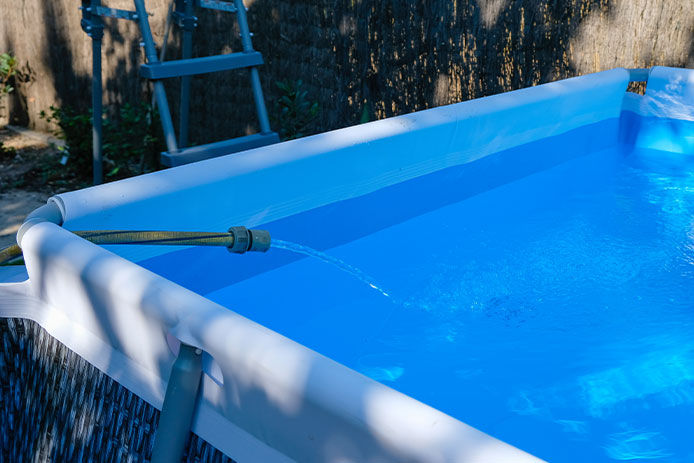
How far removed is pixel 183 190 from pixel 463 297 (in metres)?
0.84

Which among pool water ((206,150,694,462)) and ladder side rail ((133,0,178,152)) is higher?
ladder side rail ((133,0,178,152))

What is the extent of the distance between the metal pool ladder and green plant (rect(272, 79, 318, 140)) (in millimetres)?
775

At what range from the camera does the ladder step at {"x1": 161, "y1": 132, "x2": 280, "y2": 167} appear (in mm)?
2400

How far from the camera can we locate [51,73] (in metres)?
5.24

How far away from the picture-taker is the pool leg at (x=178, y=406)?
945 millimetres

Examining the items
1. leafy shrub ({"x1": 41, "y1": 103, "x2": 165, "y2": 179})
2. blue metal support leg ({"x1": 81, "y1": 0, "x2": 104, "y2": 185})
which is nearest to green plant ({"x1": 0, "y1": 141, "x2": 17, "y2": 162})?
leafy shrub ({"x1": 41, "y1": 103, "x2": 165, "y2": 179})

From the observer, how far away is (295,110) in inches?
152

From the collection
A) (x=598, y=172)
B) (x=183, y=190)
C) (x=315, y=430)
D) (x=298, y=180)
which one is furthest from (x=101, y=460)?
(x=598, y=172)

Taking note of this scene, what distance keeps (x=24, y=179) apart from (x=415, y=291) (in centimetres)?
314

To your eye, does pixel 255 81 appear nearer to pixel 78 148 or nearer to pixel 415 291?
pixel 415 291

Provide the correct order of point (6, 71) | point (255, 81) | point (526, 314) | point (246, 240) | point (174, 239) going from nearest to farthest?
1. point (174, 239)
2. point (246, 240)
3. point (526, 314)
4. point (255, 81)
5. point (6, 71)

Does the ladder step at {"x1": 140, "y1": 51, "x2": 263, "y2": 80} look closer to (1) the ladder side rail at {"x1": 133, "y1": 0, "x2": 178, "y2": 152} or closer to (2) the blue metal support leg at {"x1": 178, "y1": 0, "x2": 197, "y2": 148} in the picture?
(1) the ladder side rail at {"x1": 133, "y1": 0, "x2": 178, "y2": 152}

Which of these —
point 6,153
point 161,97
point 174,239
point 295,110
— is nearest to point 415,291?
point 174,239

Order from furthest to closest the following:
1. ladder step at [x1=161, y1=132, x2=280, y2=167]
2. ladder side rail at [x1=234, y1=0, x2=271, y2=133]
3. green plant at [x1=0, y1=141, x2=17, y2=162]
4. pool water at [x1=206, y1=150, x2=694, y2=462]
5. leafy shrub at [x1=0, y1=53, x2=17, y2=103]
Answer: leafy shrub at [x1=0, y1=53, x2=17, y2=103]
green plant at [x1=0, y1=141, x2=17, y2=162]
ladder side rail at [x1=234, y1=0, x2=271, y2=133]
ladder step at [x1=161, y1=132, x2=280, y2=167]
pool water at [x1=206, y1=150, x2=694, y2=462]
